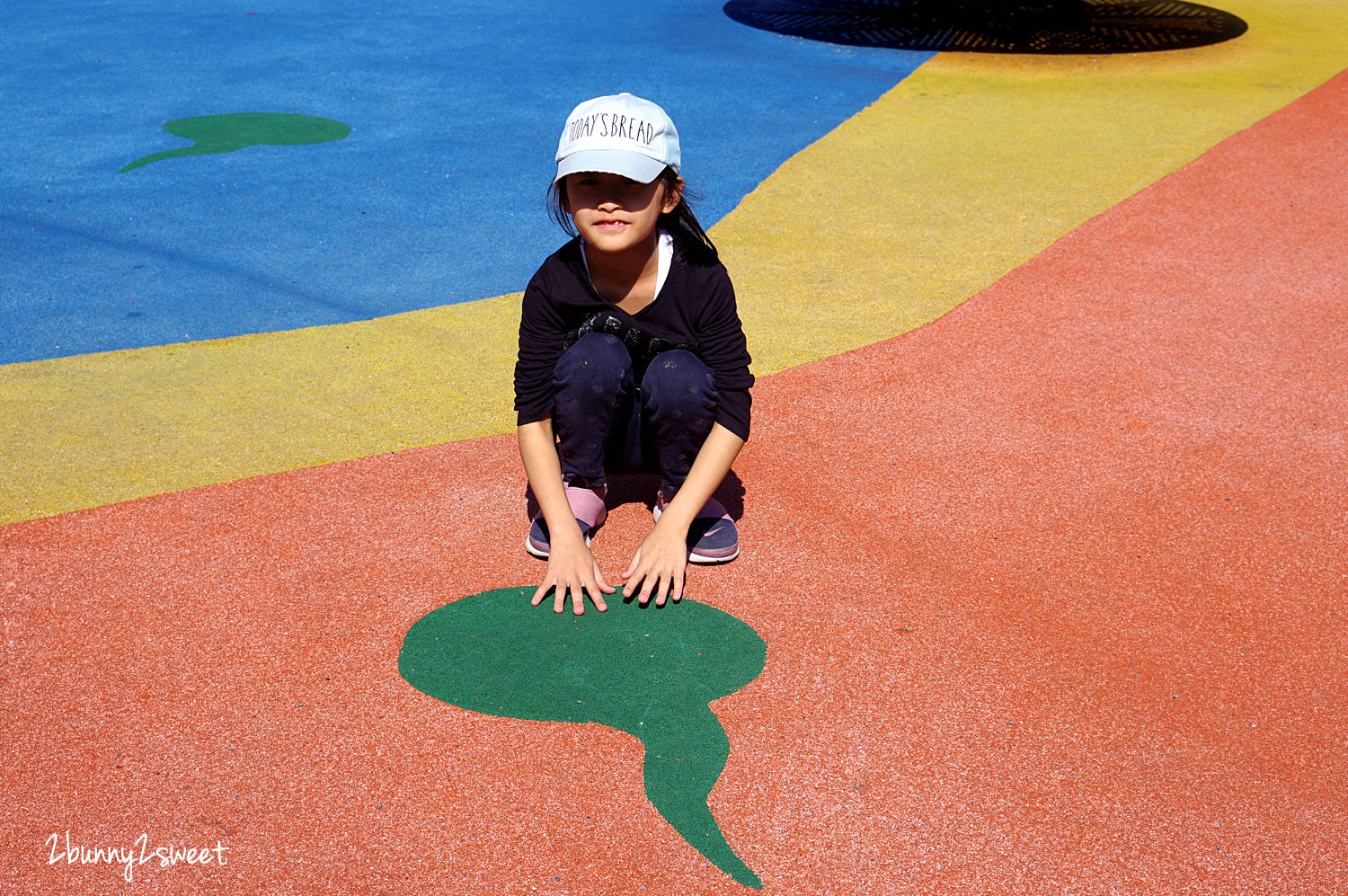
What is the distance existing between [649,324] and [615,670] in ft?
3.00

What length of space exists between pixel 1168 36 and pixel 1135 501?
7955 millimetres

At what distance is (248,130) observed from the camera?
7.04 metres

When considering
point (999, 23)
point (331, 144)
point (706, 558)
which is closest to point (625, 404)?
point (706, 558)

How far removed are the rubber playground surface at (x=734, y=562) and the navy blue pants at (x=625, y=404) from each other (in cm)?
27

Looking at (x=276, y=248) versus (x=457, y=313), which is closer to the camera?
(x=457, y=313)

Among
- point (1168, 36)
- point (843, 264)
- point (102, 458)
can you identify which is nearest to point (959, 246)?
point (843, 264)

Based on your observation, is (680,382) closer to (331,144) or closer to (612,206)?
(612,206)

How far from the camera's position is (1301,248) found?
17.5 feet

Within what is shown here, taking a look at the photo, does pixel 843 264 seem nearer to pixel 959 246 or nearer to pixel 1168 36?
pixel 959 246

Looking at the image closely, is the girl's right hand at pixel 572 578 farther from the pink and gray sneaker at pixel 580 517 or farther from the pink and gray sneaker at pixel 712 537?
the pink and gray sneaker at pixel 712 537

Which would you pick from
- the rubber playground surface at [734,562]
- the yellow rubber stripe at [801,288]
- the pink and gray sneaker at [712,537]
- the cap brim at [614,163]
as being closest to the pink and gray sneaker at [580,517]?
the rubber playground surface at [734,562]

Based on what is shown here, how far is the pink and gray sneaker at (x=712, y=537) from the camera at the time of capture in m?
3.00

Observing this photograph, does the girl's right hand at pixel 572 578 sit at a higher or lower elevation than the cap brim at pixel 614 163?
lower

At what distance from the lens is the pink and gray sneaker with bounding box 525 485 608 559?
3006 millimetres
